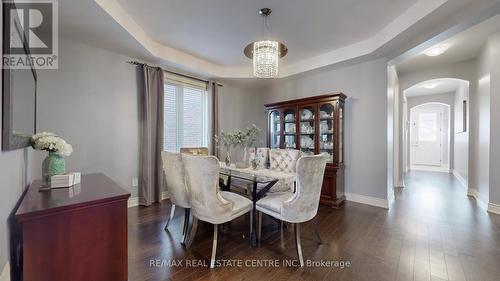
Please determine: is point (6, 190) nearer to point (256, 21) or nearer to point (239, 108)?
point (256, 21)

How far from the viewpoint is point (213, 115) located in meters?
4.39

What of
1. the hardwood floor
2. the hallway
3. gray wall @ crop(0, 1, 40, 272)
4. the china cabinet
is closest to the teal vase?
gray wall @ crop(0, 1, 40, 272)

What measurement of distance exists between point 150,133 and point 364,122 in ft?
12.1

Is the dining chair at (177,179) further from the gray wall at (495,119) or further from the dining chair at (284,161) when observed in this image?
the gray wall at (495,119)

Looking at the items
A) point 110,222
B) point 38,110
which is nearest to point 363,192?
point 110,222

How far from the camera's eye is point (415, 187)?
4707 millimetres

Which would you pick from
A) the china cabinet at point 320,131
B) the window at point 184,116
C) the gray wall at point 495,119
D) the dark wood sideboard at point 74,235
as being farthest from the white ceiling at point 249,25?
the dark wood sideboard at point 74,235

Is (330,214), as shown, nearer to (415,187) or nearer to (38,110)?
(415,187)

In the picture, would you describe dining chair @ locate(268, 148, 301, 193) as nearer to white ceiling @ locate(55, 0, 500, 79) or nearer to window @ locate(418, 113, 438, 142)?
white ceiling @ locate(55, 0, 500, 79)

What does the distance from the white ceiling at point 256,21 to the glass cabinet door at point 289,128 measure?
4.09ft

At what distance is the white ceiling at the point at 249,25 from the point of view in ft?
7.19
